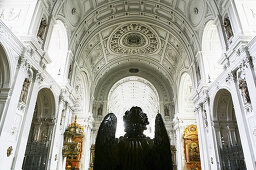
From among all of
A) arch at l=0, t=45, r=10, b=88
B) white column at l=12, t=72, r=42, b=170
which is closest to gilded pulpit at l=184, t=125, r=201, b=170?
white column at l=12, t=72, r=42, b=170

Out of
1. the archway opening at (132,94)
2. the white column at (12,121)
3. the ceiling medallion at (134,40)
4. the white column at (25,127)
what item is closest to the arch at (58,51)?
the white column at (25,127)

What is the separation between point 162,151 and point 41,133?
8.45 metres

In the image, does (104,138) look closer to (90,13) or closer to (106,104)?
(90,13)

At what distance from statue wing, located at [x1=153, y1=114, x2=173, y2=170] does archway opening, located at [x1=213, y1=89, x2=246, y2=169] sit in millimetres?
7289

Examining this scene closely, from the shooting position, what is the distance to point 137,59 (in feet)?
64.7

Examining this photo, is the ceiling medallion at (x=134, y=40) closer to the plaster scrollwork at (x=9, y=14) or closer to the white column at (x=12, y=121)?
the plaster scrollwork at (x=9, y=14)

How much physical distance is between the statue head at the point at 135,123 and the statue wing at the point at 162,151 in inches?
14.6

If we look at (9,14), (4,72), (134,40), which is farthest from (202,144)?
(9,14)

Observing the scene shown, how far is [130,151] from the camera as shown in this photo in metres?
2.58

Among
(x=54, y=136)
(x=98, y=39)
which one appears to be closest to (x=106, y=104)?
(x=98, y=39)

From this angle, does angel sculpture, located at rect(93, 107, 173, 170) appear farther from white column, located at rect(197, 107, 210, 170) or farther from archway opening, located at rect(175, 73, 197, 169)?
archway opening, located at rect(175, 73, 197, 169)

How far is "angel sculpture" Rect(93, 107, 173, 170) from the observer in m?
2.40

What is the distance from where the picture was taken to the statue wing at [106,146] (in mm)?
2400

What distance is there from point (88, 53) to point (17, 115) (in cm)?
1025
